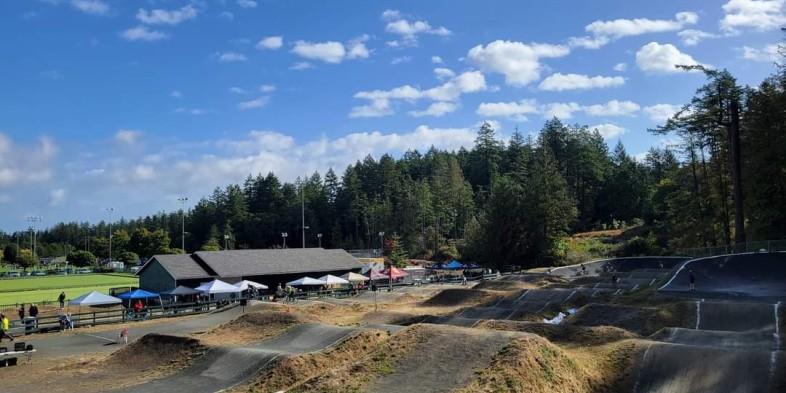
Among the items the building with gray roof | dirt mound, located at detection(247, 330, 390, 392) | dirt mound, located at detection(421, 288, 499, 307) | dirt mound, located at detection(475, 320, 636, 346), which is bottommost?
dirt mound, located at detection(421, 288, 499, 307)

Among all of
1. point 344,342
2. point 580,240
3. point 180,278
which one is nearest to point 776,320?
point 344,342

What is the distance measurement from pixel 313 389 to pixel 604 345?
9.20 meters

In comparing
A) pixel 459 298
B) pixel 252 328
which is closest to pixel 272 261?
pixel 459 298

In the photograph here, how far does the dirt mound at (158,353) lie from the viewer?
→ 73.4 ft

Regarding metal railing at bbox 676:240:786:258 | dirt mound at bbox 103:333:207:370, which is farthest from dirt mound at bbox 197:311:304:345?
metal railing at bbox 676:240:786:258

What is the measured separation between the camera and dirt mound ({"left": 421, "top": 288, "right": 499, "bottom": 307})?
38.5 meters

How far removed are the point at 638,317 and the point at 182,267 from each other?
37885 millimetres

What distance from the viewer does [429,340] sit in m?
17.5

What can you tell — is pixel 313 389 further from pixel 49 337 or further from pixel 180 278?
pixel 180 278

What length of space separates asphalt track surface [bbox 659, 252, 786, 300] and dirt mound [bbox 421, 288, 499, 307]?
11204 millimetres

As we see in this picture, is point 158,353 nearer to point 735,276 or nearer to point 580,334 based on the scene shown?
point 580,334

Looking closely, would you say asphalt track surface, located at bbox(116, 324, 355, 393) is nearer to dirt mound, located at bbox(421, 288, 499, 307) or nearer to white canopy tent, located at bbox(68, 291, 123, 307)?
dirt mound, located at bbox(421, 288, 499, 307)

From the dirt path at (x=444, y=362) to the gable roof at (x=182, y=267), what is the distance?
35.5 meters

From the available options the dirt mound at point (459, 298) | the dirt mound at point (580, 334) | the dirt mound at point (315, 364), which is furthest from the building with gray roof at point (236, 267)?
the dirt mound at point (580, 334)
